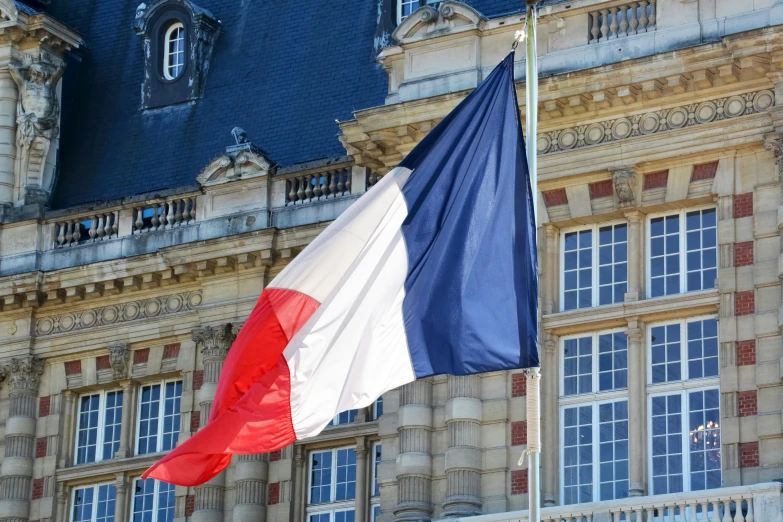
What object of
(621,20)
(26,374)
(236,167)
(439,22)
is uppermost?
(439,22)

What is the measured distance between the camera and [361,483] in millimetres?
31594

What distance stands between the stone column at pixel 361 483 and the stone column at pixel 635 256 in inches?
188

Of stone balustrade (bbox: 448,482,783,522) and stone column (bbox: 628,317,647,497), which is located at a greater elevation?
stone column (bbox: 628,317,647,497)

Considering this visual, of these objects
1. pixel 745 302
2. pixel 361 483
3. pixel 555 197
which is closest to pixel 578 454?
pixel 745 302

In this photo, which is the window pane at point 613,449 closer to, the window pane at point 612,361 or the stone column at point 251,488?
the window pane at point 612,361

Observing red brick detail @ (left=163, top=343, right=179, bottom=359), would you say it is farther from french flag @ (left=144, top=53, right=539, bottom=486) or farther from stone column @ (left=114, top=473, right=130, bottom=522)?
french flag @ (left=144, top=53, right=539, bottom=486)

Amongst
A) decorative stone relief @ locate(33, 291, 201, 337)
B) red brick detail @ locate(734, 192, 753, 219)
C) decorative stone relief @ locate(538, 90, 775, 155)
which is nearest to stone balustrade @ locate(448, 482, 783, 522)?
red brick detail @ locate(734, 192, 753, 219)

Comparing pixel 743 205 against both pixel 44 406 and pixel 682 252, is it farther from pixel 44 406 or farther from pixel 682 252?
pixel 44 406

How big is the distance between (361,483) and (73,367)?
527 centimetres

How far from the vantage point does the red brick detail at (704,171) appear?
28969 millimetres

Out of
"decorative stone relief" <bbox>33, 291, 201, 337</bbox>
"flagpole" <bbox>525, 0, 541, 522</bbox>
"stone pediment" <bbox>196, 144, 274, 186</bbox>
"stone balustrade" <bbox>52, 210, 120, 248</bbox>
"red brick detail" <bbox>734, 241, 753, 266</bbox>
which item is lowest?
"flagpole" <bbox>525, 0, 541, 522</bbox>

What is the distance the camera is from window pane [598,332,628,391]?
2891 cm

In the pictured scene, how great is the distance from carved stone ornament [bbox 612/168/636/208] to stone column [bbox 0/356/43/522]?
972 centimetres

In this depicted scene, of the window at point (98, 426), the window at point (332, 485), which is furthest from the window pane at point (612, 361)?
the window at point (98, 426)
